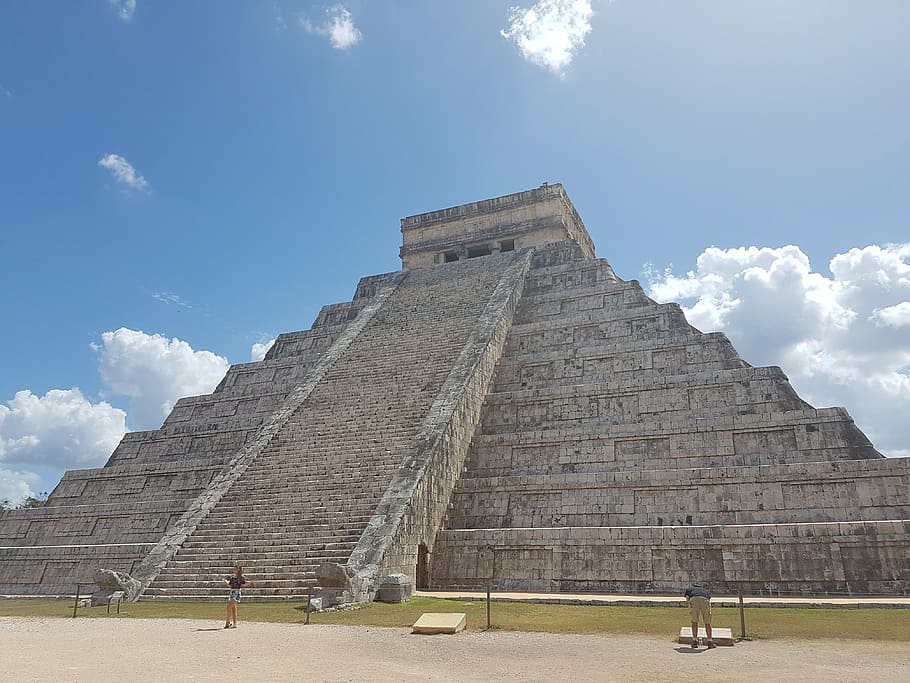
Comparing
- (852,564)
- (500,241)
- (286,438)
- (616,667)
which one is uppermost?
(500,241)

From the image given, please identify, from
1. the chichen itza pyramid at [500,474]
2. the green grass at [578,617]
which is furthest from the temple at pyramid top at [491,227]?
the green grass at [578,617]

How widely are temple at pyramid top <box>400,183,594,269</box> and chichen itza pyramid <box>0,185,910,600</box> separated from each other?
487 cm

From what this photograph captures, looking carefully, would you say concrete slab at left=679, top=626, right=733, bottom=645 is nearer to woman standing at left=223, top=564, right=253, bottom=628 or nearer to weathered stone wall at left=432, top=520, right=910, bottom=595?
weathered stone wall at left=432, top=520, right=910, bottom=595

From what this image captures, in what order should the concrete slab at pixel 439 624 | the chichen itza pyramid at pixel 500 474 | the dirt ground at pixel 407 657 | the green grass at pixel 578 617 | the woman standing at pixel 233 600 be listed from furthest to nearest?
the chichen itza pyramid at pixel 500 474 < the woman standing at pixel 233 600 < the concrete slab at pixel 439 624 < the green grass at pixel 578 617 < the dirt ground at pixel 407 657

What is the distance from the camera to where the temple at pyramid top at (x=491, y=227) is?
27172 mm

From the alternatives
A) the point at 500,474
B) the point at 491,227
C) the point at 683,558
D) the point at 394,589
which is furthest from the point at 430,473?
the point at 491,227

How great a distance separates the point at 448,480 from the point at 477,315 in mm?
7318

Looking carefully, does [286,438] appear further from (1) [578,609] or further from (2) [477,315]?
(1) [578,609]

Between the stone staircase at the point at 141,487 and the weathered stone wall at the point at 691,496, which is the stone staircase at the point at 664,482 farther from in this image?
the stone staircase at the point at 141,487

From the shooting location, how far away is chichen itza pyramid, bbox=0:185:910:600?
11.5 meters

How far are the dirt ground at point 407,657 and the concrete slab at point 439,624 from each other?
16 cm

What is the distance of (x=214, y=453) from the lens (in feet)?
61.6

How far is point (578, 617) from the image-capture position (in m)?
8.98

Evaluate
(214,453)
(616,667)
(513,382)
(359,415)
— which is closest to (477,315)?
(513,382)
